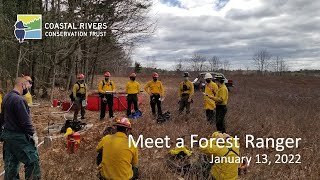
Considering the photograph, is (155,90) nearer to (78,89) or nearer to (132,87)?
(132,87)

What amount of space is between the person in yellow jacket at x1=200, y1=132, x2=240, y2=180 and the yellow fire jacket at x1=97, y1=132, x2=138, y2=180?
1413mm

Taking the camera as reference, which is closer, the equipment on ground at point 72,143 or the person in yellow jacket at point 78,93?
the equipment on ground at point 72,143

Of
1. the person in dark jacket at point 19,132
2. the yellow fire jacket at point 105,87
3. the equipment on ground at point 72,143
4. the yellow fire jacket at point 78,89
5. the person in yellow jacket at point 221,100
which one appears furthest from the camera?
the yellow fire jacket at point 105,87

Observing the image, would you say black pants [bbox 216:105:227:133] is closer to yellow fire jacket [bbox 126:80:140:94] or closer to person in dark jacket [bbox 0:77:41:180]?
yellow fire jacket [bbox 126:80:140:94]

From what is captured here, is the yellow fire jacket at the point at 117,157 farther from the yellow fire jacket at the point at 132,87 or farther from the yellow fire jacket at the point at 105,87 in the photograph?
the yellow fire jacket at the point at 132,87

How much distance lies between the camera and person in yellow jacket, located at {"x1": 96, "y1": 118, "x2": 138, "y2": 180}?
14.8 feet

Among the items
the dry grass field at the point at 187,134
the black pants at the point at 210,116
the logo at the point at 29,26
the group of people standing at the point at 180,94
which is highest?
the logo at the point at 29,26

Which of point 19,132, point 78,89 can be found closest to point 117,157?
point 19,132

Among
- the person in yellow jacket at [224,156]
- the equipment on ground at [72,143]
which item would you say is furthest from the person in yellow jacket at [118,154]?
the equipment on ground at [72,143]

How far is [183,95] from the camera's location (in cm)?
1152

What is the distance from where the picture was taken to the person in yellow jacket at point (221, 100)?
358 inches

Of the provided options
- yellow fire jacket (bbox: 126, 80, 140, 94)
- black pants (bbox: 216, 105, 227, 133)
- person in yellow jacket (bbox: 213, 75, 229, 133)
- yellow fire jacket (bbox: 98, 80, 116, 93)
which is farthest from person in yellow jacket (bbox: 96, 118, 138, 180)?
yellow fire jacket (bbox: 126, 80, 140, 94)

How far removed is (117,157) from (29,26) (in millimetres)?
14002

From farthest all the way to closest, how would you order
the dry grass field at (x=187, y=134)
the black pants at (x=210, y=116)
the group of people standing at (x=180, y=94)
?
the black pants at (x=210, y=116) → the group of people standing at (x=180, y=94) → the dry grass field at (x=187, y=134)
